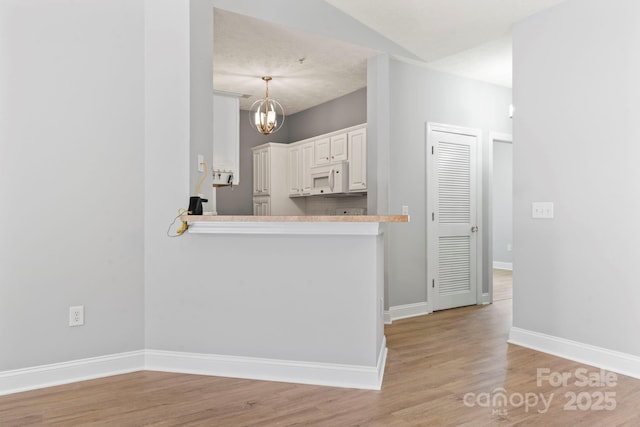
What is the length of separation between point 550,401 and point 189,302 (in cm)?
228

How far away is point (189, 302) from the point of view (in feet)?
9.73

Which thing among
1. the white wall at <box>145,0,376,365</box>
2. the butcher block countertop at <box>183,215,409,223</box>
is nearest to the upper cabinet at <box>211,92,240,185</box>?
the white wall at <box>145,0,376,365</box>

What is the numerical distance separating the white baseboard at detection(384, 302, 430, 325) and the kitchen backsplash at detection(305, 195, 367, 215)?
4.88 feet

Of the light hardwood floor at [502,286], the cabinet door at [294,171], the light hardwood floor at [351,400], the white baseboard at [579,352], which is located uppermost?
the cabinet door at [294,171]

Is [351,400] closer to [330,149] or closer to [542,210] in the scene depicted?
[542,210]

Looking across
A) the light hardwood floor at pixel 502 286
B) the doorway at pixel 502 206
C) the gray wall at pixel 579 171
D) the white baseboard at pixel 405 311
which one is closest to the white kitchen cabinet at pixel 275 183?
the white baseboard at pixel 405 311

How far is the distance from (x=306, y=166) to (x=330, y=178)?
2.45 ft

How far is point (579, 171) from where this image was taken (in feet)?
10.8

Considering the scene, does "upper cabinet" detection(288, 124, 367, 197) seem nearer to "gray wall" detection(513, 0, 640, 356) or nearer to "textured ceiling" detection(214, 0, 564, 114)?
"textured ceiling" detection(214, 0, 564, 114)

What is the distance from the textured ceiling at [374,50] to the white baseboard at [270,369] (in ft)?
8.42

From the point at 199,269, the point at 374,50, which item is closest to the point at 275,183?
the point at 374,50

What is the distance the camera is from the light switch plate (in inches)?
138

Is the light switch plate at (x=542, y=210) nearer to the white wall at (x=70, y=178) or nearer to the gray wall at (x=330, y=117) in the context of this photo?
the gray wall at (x=330, y=117)

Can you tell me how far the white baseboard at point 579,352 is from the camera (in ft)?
9.73
